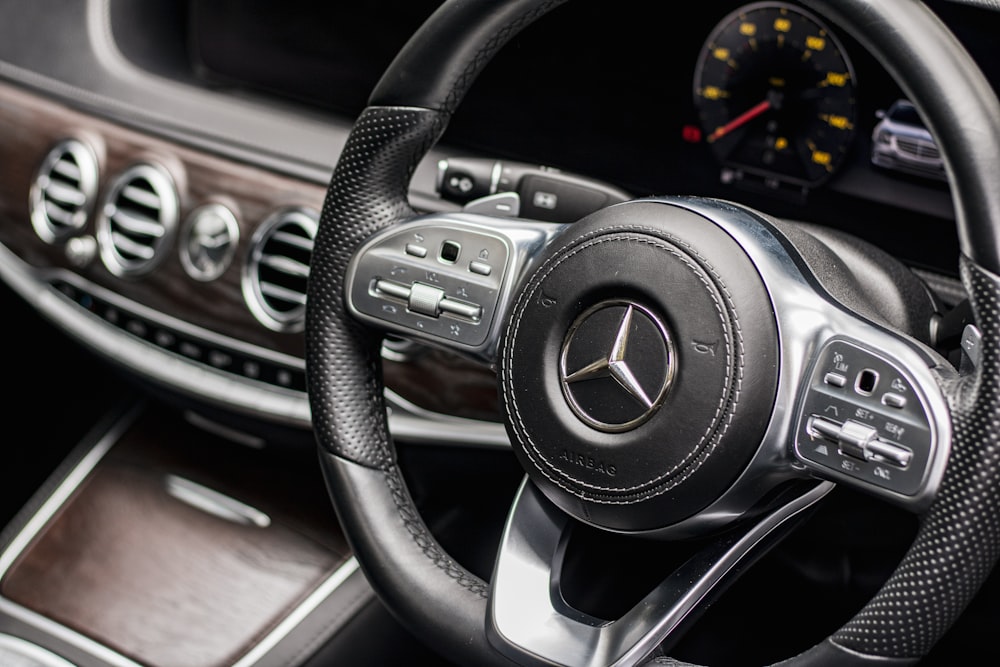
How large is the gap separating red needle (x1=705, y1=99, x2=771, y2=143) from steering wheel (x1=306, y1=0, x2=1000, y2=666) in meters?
0.49

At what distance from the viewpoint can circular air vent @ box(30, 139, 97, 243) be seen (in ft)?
4.61

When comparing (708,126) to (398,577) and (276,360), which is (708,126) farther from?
(398,577)

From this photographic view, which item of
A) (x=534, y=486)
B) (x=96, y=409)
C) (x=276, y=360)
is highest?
(x=534, y=486)

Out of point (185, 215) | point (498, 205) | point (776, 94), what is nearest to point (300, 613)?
point (185, 215)

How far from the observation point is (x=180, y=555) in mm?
1355

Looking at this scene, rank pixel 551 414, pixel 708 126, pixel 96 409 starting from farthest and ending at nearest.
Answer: pixel 96 409, pixel 708 126, pixel 551 414

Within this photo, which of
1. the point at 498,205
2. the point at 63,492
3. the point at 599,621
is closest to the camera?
the point at 599,621

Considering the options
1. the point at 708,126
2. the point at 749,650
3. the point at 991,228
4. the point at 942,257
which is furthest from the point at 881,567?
the point at 991,228

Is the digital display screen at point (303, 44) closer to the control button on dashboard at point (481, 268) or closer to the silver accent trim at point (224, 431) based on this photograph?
the silver accent trim at point (224, 431)

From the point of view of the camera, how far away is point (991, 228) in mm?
610

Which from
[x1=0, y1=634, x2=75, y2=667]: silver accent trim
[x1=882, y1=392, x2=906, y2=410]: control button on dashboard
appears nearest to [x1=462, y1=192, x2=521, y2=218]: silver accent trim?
[x1=882, y1=392, x2=906, y2=410]: control button on dashboard

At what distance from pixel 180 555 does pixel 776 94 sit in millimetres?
929

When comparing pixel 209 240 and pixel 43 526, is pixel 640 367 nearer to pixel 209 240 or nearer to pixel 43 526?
pixel 209 240

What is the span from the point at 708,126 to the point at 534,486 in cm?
62
